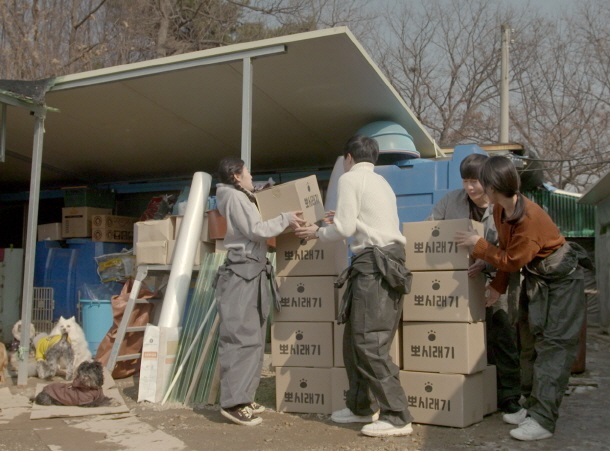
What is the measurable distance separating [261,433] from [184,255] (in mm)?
2122

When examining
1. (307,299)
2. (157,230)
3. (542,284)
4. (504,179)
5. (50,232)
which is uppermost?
(50,232)

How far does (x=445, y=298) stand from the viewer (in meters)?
4.34

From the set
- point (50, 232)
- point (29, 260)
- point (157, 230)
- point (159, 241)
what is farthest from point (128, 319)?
point (50, 232)

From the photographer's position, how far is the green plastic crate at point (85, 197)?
34.9 ft

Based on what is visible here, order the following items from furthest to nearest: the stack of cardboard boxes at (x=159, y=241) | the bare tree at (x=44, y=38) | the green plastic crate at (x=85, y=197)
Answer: the bare tree at (x=44, y=38) < the green plastic crate at (x=85, y=197) < the stack of cardboard boxes at (x=159, y=241)

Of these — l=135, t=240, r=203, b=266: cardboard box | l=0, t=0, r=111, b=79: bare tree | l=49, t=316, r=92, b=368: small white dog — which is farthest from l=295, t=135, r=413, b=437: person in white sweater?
l=0, t=0, r=111, b=79: bare tree

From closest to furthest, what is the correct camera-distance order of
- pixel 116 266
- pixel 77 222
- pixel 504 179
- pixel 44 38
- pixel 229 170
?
pixel 504 179
pixel 229 170
pixel 116 266
pixel 77 222
pixel 44 38

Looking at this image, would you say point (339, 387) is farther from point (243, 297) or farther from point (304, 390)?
point (243, 297)

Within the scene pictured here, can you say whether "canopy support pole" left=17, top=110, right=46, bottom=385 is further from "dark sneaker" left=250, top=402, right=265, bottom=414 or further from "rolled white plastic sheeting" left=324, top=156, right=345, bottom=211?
"rolled white plastic sheeting" left=324, top=156, right=345, bottom=211

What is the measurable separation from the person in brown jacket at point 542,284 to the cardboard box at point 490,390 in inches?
19.4

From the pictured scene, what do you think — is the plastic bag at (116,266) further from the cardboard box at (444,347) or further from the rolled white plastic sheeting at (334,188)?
the cardboard box at (444,347)

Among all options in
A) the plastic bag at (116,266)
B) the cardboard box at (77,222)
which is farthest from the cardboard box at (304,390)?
the cardboard box at (77,222)

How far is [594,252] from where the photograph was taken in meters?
14.1

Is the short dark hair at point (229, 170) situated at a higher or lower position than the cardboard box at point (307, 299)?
higher
